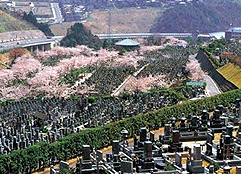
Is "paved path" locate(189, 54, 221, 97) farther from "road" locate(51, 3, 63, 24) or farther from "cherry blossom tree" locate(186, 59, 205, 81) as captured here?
"road" locate(51, 3, 63, 24)

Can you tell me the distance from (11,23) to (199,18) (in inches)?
2161

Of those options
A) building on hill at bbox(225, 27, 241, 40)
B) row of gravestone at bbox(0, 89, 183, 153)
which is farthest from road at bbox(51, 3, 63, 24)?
row of gravestone at bbox(0, 89, 183, 153)

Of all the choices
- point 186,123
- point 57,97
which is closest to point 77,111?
point 57,97

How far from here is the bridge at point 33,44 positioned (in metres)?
88.5

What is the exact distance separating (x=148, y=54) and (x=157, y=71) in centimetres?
1837

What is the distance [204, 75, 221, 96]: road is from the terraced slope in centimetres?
139

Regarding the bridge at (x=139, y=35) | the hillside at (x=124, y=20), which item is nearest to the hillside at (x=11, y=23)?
the bridge at (x=139, y=35)

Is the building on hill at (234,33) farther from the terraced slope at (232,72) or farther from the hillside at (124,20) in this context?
the terraced slope at (232,72)

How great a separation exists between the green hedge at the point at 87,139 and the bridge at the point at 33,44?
50.6m

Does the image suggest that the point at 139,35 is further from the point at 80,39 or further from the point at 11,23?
the point at 80,39

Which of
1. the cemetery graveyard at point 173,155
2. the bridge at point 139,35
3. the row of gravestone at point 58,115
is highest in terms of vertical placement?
the bridge at point 139,35

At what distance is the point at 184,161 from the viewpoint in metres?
27.2

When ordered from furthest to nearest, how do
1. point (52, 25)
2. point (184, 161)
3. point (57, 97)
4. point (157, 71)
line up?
point (52, 25)
point (157, 71)
point (57, 97)
point (184, 161)

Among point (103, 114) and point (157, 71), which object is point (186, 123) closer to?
point (103, 114)
